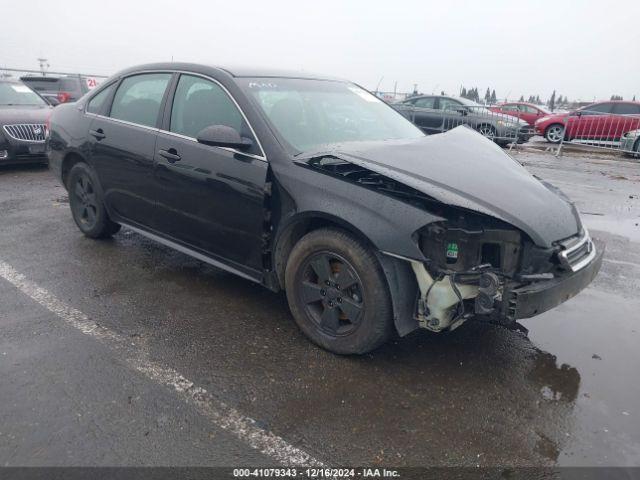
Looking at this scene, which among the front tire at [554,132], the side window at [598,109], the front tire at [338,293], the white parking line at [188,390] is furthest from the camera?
the front tire at [554,132]

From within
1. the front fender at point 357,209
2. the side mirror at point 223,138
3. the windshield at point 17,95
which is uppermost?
the side mirror at point 223,138

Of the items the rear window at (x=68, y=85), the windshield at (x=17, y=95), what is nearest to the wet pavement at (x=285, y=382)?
the windshield at (x=17, y=95)

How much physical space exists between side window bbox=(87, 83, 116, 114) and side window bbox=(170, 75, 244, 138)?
1.10 metres

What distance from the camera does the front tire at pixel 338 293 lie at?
2824mm

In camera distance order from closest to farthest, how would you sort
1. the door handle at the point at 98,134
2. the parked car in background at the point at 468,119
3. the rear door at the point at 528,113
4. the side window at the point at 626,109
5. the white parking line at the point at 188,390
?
1. the white parking line at the point at 188,390
2. the door handle at the point at 98,134
3. the parked car in background at the point at 468,119
4. the side window at the point at 626,109
5. the rear door at the point at 528,113

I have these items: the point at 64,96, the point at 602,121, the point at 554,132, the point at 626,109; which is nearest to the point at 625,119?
the point at 602,121

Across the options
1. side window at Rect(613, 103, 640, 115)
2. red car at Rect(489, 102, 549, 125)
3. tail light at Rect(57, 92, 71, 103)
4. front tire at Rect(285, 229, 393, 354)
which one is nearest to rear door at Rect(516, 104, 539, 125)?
red car at Rect(489, 102, 549, 125)

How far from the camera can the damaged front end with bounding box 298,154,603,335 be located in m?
2.64

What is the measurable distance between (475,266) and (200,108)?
7.61ft

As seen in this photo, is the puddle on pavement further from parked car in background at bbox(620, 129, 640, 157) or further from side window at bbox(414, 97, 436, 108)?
side window at bbox(414, 97, 436, 108)

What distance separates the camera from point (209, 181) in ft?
11.5

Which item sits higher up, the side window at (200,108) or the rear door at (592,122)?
the side window at (200,108)

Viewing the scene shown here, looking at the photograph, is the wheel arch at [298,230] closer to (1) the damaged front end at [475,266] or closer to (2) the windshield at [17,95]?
(1) the damaged front end at [475,266]

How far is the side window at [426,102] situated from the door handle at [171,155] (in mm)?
13440
